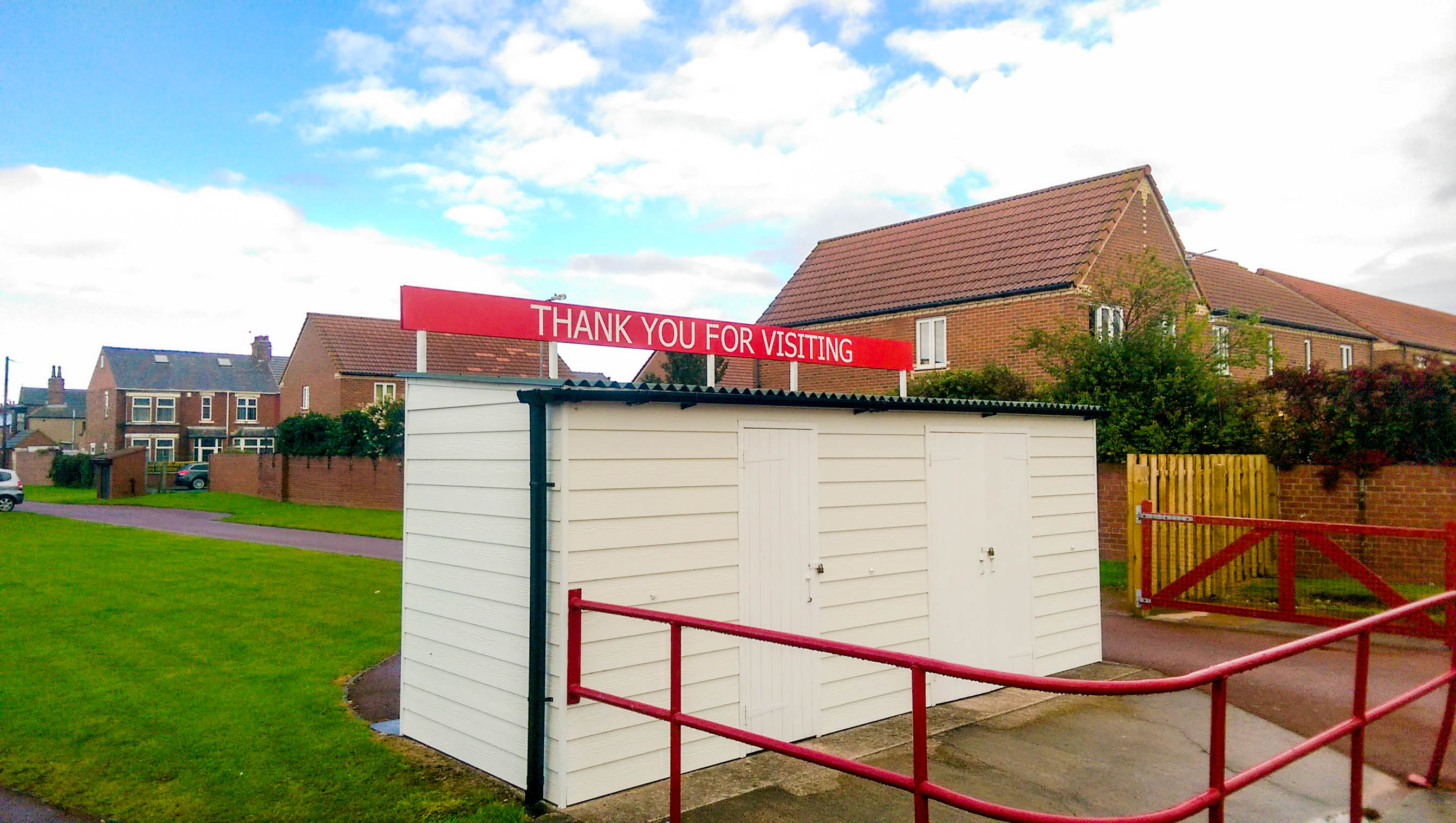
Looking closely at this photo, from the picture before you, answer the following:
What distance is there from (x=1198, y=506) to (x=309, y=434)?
32503 millimetres

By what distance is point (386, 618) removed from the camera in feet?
40.8

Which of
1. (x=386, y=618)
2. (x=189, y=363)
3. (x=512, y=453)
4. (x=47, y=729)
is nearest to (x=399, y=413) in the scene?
(x=386, y=618)

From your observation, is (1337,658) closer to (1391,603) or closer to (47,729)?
(1391,603)

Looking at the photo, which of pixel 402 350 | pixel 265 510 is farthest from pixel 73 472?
pixel 265 510

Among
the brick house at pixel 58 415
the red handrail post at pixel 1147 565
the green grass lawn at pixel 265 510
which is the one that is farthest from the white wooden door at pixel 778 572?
the brick house at pixel 58 415

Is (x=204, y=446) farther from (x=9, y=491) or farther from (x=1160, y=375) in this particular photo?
(x=1160, y=375)

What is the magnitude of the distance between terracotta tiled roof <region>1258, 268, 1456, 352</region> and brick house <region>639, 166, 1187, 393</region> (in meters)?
16.3

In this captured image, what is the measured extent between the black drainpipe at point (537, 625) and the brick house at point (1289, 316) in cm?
2936

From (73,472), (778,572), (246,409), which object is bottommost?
(73,472)

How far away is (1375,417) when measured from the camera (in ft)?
45.7

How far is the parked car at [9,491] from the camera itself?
31938 mm

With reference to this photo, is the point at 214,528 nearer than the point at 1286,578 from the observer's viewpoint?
No

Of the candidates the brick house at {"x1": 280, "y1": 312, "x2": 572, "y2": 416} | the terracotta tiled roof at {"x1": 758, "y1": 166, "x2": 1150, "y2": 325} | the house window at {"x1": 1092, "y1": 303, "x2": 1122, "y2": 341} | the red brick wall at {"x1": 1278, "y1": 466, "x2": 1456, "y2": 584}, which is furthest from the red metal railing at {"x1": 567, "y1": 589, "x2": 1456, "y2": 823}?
the brick house at {"x1": 280, "y1": 312, "x2": 572, "y2": 416}

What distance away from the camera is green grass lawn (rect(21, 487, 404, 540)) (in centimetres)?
2614
